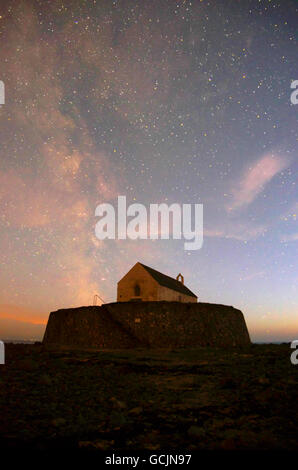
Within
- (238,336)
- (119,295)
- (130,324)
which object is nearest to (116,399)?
(130,324)

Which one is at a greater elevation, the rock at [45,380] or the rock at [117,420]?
the rock at [117,420]

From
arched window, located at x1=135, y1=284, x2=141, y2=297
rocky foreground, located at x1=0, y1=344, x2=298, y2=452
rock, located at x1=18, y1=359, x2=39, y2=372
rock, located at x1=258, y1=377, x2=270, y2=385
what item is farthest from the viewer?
arched window, located at x1=135, y1=284, x2=141, y2=297

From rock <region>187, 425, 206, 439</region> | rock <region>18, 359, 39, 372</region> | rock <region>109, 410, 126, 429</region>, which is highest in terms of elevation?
rock <region>187, 425, 206, 439</region>

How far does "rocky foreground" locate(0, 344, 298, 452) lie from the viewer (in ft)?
16.0

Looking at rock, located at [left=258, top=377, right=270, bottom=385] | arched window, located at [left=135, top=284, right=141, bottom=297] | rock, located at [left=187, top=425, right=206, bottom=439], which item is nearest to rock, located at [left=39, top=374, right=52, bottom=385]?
rock, located at [left=187, top=425, right=206, bottom=439]

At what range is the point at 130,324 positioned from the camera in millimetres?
22703

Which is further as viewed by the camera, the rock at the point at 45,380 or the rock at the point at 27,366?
the rock at the point at 27,366

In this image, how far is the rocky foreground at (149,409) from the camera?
4.88 meters

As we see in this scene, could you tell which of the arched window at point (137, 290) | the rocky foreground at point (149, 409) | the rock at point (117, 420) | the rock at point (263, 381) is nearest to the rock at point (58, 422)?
the rocky foreground at point (149, 409)

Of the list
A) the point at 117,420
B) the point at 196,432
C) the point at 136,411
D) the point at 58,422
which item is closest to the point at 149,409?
the point at 136,411

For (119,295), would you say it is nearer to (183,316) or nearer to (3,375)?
(183,316)

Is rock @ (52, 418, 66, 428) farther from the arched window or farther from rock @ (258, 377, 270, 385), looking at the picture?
the arched window

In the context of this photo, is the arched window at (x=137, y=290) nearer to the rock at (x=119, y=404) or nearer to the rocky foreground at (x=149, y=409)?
the rocky foreground at (x=149, y=409)
